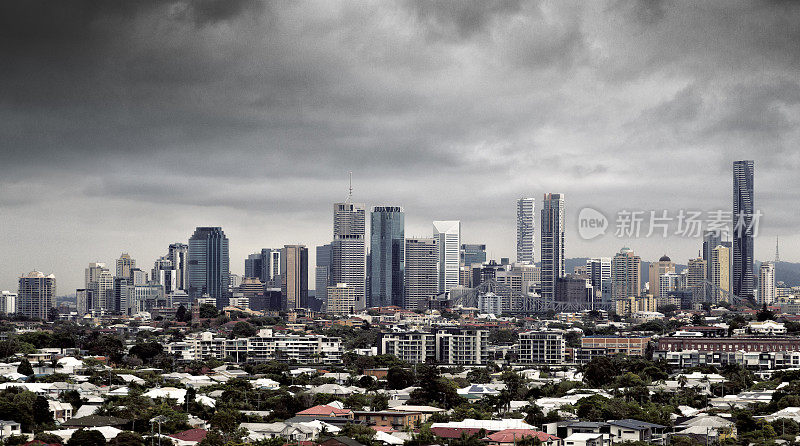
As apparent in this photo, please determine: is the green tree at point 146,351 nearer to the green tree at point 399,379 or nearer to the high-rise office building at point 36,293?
the green tree at point 399,379

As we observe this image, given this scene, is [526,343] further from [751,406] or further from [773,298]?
[773,298]

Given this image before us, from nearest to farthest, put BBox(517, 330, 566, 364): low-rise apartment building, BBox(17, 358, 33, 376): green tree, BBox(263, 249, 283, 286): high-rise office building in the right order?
BBox(17, 358, 33, 376): green tree
BBox(517, 330, 566, 364): low-rise apartment building
BBox(263, 249, 283, 286): high-rise office building

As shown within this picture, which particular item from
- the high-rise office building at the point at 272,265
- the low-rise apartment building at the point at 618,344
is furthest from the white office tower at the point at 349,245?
the low-rise apartment building at the point at 618,344

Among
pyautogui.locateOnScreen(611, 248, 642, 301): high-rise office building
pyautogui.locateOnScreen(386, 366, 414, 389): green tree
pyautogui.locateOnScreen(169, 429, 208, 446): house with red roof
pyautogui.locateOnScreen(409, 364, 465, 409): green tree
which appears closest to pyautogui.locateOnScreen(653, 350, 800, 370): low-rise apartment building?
pyautogui.locateOnScreen(386, 366, 414, 389): green tree

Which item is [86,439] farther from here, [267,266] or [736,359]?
[267,266]

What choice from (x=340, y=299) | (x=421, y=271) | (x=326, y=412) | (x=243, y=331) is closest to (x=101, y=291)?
(x=340, y=299)

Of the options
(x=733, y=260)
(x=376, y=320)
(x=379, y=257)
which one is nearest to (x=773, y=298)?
(x=733, y=260)

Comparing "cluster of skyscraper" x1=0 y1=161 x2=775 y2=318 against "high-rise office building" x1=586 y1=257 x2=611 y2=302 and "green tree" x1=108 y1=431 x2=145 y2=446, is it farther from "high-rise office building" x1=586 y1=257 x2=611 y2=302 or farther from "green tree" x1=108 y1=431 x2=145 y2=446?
"green tree" x1=108 y1=431 x2=145 y2=446
